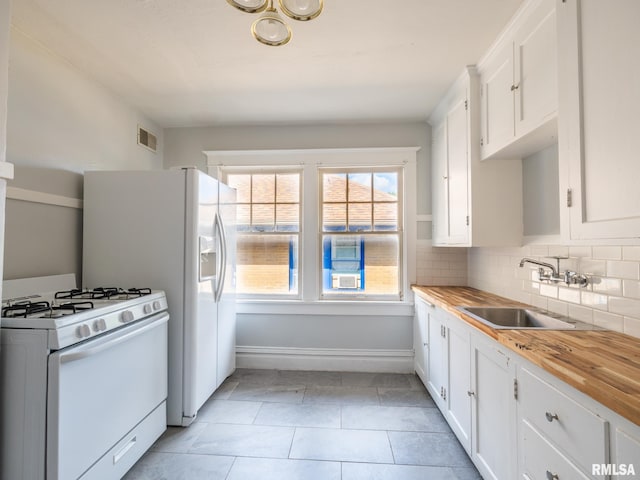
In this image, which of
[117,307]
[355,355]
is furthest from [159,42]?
[355,355]

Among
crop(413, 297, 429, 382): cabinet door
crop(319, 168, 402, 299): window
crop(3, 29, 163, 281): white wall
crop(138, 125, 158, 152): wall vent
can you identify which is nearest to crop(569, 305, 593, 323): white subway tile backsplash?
crop(413, 297, 429, 382): cabinet door

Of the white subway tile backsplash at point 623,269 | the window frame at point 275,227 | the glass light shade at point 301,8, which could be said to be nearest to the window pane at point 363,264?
the window frame at point 275,227

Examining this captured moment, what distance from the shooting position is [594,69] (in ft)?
3.76

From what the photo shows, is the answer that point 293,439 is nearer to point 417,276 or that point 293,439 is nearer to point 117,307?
point 117,307

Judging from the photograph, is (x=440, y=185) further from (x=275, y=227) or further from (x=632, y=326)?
(x=632, y=326)

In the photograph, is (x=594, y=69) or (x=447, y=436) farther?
(x=447, y=436)

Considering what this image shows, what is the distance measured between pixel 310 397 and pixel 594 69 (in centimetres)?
271

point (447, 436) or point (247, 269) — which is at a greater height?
point (247, 269)

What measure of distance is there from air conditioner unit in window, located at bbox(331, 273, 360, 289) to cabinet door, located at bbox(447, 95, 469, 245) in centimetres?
105

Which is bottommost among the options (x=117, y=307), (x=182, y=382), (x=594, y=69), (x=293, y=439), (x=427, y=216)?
(x=293, y=439)

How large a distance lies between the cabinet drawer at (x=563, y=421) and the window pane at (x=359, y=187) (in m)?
2.28

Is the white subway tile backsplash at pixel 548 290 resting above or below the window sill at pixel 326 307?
above

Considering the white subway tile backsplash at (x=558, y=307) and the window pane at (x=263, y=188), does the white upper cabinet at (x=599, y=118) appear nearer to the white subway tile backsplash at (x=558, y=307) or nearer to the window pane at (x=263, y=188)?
the white subway tile backsplash at (x=558, y=307)

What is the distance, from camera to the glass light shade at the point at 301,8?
1227mm
